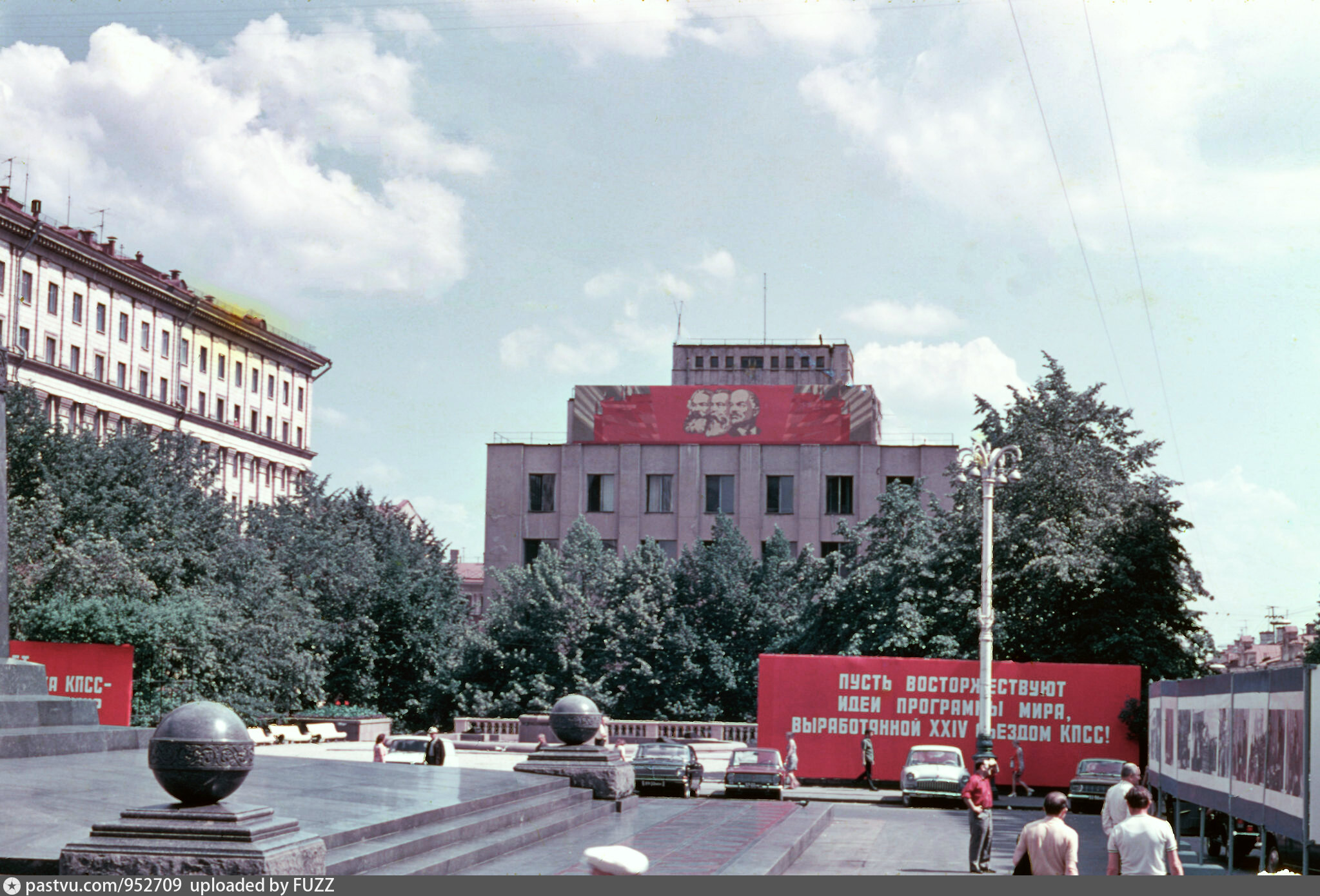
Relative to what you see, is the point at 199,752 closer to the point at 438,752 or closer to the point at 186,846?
the point at 186,846

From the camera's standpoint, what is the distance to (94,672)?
106ft

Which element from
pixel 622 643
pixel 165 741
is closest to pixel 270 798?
pixel 165 741

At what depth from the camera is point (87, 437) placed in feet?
157

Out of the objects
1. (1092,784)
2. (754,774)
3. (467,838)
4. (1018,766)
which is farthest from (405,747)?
(467,838)

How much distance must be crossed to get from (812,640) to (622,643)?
419 inches

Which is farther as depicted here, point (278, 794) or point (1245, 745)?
point (1245, 745)

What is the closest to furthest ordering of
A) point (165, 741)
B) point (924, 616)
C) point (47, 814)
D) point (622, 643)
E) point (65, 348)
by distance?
point (165, 741)
point (47, 814)
point (924, 616)
point (622, 643)
point (65, 348)

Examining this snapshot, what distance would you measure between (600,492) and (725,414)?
8.74 m

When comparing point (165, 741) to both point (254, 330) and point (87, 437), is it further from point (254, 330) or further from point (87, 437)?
point (254, 330)

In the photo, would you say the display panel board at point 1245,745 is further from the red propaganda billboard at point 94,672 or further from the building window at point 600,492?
the building window at point 600,492

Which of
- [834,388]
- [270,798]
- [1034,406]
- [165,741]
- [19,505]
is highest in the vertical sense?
[834,388]

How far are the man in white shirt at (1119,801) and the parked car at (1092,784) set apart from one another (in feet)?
50.5

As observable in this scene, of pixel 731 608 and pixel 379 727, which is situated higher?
pixel 731 608

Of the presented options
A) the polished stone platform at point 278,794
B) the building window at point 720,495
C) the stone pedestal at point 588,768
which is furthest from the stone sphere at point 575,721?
the building window at point 720,495
